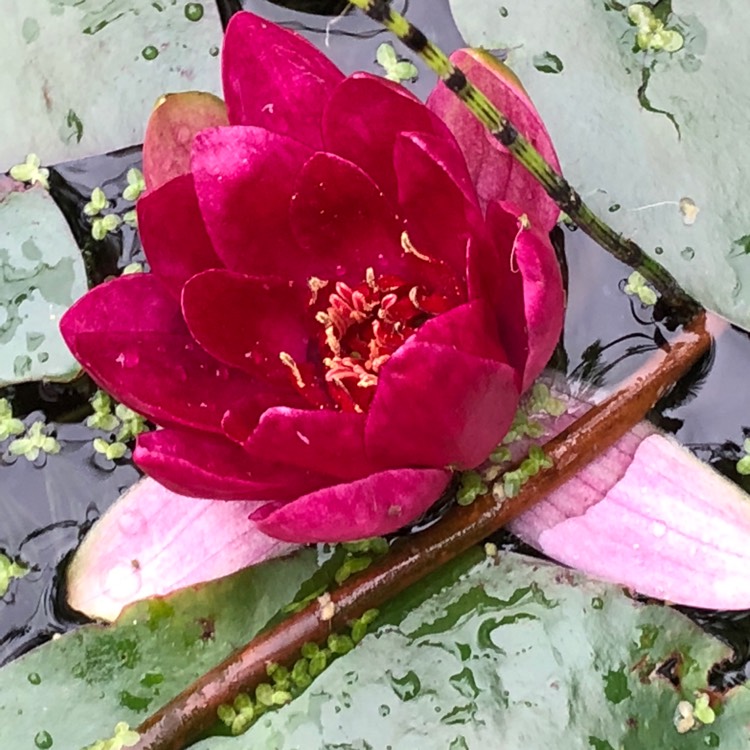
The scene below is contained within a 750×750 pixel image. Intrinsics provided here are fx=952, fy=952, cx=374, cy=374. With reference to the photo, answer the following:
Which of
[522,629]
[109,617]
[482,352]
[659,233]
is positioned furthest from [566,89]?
[109,617]

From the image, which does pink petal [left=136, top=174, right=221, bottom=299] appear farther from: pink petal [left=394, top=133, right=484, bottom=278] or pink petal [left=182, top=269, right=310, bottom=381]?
pink petal [left=394, top=133, right=484, bottom=278]

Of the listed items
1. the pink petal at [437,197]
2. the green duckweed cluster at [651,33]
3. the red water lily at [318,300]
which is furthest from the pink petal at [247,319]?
the green duckweed cluster at [651,33]

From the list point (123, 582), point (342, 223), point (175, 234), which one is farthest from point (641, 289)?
point (123, 582)

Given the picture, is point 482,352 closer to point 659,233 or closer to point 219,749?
point 659,233

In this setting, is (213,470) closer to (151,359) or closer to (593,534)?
(151,359)

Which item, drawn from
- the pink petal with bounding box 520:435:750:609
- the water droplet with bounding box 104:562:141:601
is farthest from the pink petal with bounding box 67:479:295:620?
the pink petal with bounding box 520:435:750:609
